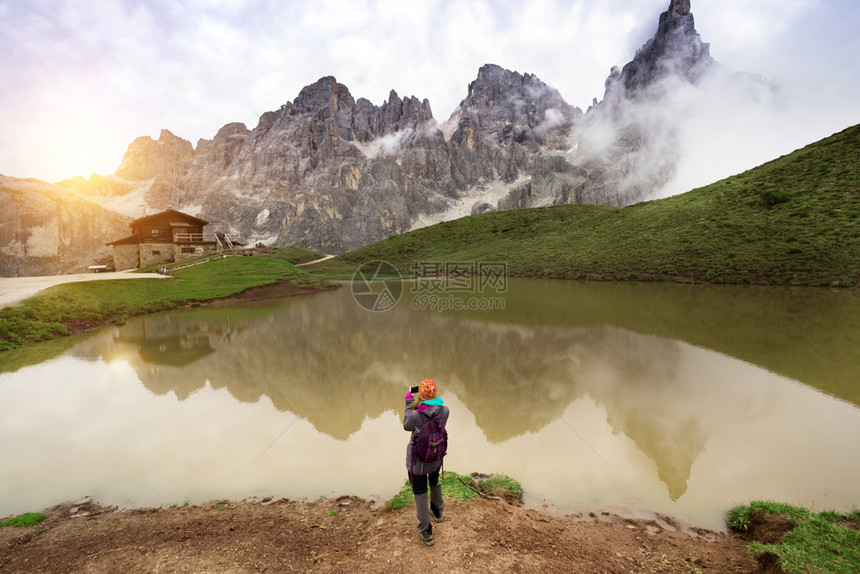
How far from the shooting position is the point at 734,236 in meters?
A: 53.4

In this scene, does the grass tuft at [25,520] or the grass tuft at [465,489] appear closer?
the grass tuft at [25,520]

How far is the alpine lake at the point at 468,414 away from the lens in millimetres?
8008

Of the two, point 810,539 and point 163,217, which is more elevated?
point 163,217

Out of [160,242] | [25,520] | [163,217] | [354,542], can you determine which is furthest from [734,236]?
[163,217]

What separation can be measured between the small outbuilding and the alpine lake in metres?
52.6

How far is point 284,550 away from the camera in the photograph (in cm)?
603

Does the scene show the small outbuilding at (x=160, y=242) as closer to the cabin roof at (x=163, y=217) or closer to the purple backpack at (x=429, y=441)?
the cabin roof at (x=163, y=217)

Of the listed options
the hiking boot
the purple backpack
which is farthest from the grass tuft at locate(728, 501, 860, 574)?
the purple backpack

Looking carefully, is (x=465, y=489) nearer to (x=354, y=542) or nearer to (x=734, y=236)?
(x=354, y=542)

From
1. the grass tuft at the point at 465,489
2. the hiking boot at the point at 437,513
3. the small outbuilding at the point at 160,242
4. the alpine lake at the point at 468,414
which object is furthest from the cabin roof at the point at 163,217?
the hiking boot at the point at 437,513

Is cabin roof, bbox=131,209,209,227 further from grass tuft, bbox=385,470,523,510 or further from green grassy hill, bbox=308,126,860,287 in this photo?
grass tuft, bbox=385,470,523,510

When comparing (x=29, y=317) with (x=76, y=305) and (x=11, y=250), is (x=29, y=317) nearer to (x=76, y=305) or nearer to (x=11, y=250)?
(x=76, y=305)

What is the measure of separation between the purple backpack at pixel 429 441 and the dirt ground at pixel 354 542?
1427mm

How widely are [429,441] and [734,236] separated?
66.8 metres
